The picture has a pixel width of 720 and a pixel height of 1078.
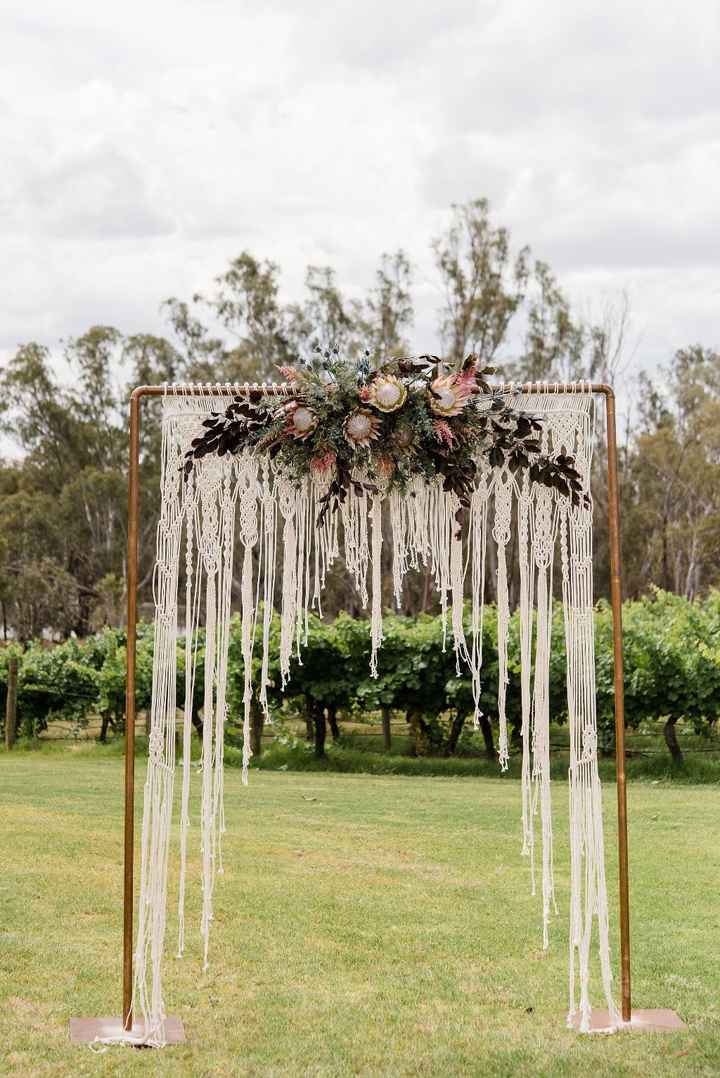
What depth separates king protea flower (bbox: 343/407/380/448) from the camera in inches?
149

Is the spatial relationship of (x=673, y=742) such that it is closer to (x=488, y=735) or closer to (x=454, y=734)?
(x=488, y=735)

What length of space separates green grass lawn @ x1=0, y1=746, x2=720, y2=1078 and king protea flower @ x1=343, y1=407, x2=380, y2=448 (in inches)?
79.7

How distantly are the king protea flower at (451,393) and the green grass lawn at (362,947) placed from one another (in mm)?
2132

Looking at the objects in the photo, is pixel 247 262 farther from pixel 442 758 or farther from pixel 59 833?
pixel 59 833

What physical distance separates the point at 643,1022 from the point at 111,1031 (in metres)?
1.83

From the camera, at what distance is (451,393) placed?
380 centimetres

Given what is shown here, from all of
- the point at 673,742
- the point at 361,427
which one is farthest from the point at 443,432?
the point at 673,742

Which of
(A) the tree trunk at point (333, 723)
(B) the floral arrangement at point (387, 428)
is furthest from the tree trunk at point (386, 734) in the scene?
(B) the floral arrangement at point (387, 428)

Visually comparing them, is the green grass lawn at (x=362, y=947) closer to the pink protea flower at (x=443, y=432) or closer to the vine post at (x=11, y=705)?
the pink protea flower at (x=443, y=432)

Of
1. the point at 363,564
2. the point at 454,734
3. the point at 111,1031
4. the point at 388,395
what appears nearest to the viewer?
the point at 388,395

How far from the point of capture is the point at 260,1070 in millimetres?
3648

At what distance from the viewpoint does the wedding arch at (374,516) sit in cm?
384

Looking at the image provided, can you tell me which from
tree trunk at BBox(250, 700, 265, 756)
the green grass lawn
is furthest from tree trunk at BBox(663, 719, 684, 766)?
tree trunk at BBox(250, 700, 265, 756)

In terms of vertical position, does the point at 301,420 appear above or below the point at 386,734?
above
